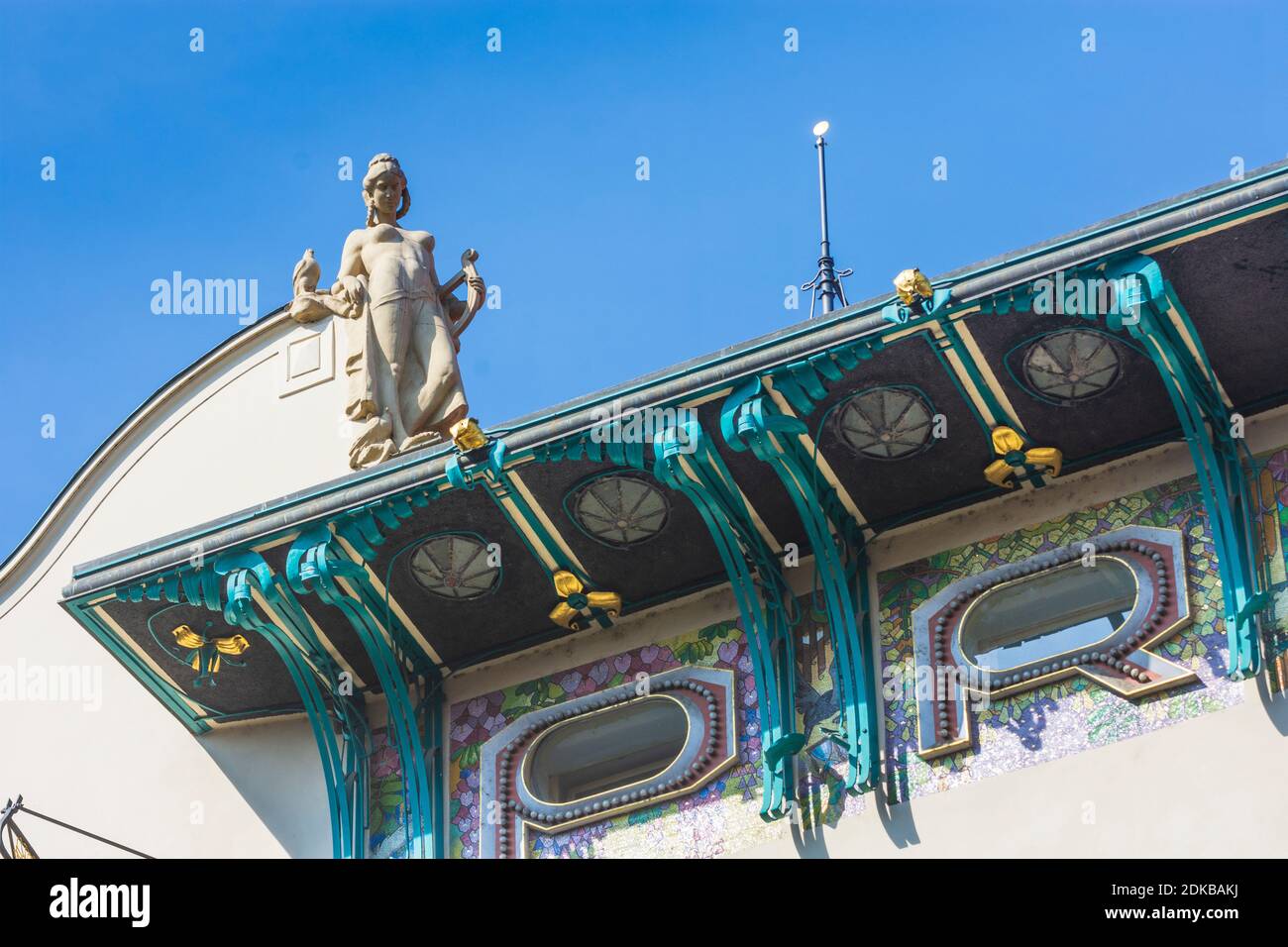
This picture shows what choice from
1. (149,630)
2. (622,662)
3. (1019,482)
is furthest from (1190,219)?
(149,630)

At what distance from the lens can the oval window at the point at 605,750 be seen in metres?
15.8

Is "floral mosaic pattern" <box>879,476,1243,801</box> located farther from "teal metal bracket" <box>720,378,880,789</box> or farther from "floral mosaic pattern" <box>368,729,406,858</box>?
"floral mosaic pattern" <box>368,729,406,858</box>

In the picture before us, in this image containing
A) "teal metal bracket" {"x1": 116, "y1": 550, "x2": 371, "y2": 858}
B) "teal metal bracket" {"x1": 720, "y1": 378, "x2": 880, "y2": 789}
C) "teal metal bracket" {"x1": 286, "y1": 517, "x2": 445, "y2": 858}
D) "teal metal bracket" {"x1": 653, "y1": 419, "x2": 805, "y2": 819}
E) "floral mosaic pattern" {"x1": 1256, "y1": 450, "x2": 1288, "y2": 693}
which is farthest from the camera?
"teal metal bracket" {"x1": 116, "y1": 550, "x2": 371, "y2": 858}

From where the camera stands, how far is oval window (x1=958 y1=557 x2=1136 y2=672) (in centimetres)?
1484

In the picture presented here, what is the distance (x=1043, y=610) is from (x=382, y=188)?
530 centimetres

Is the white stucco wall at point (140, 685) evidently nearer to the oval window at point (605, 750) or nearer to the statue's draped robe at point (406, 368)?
the statue's draped robe at point (406, 368)

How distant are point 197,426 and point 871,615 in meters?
5.34

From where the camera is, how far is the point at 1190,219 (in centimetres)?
1394

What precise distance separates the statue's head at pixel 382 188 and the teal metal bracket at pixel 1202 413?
4.76m

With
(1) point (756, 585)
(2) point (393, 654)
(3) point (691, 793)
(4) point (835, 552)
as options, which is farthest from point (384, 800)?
(4) point (835, 552)

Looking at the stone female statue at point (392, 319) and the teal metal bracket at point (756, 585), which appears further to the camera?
the stone female statue at point (392, 319)

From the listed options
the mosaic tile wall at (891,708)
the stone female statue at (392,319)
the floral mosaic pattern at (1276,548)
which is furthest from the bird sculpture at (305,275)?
the floral mosaic pattern at (1276,548)

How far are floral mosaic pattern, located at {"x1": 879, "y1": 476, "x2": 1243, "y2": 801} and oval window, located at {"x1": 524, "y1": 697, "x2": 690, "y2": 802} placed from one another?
140 cm
